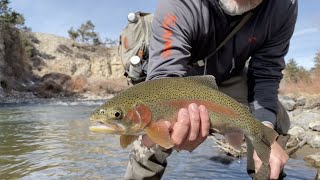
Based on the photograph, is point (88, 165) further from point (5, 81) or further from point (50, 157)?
point (5, 81)

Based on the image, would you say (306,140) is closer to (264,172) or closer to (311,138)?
(311,138)

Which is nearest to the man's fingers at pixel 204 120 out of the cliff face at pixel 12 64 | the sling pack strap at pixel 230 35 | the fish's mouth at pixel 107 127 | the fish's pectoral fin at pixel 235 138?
the fish's pectoral fin at pixel 235 138

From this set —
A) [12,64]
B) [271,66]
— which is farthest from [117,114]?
[12,64]

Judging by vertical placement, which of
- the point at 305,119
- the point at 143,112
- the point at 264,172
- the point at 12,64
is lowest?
the point at 12,64

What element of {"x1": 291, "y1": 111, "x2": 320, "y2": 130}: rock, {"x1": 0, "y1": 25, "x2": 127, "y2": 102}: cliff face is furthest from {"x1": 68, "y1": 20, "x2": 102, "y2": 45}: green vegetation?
{"x1": 291, "y1": 111, "x2": 320, "y2": 130}: rock

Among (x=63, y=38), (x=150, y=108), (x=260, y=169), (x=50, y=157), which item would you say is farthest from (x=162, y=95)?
(x=63, y=38)

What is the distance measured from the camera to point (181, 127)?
7.43 feet

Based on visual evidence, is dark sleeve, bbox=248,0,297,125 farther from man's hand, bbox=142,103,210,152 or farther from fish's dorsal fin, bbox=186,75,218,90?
man's hand, bbox=142,103,210,152

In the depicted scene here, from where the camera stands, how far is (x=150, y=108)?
2174mm

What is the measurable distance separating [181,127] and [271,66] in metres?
1.41

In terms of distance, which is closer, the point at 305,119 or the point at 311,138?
the point at 311,138

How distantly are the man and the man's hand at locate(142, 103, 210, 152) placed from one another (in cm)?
11

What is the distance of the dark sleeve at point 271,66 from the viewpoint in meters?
3.25

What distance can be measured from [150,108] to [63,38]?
2472 inches
